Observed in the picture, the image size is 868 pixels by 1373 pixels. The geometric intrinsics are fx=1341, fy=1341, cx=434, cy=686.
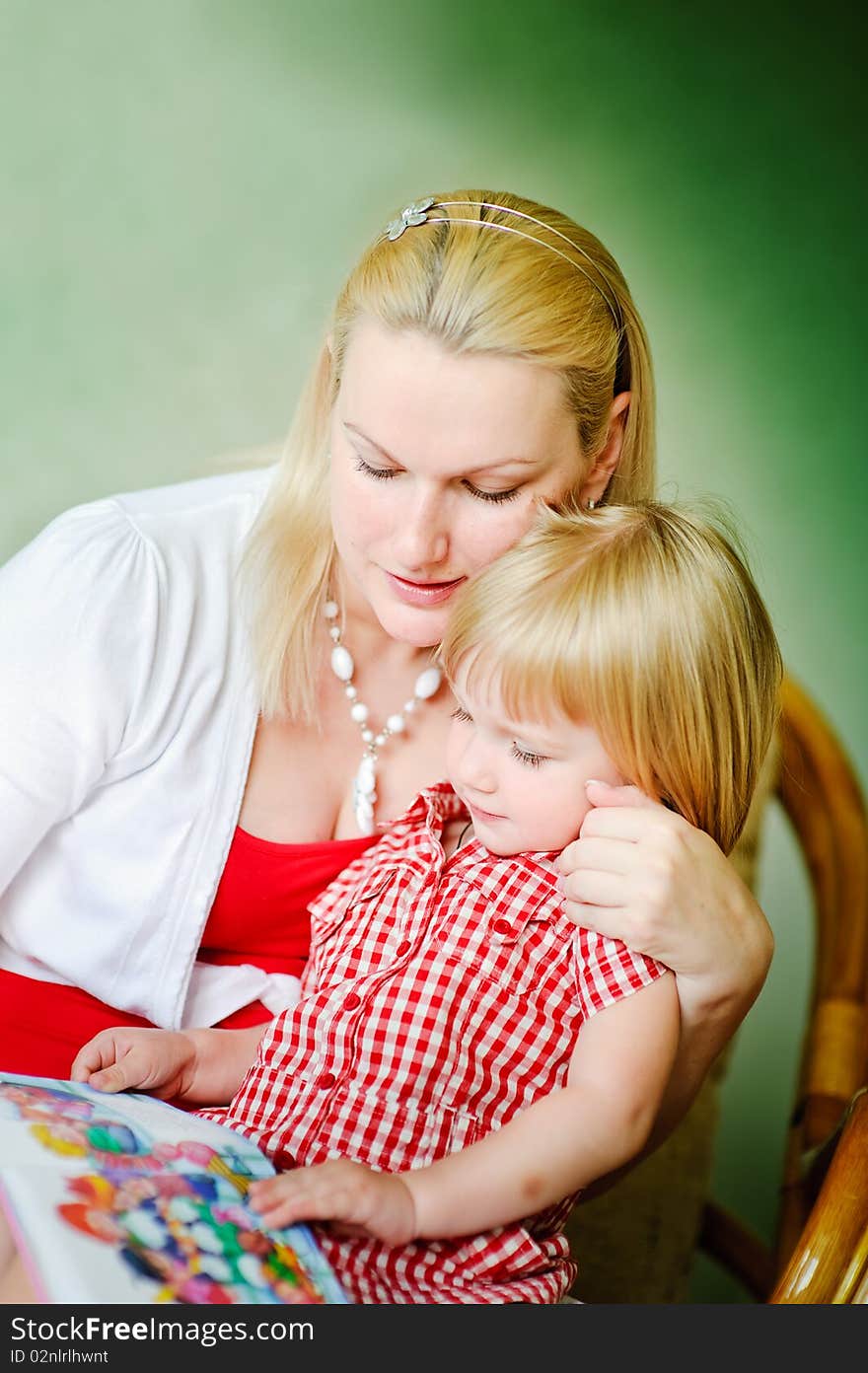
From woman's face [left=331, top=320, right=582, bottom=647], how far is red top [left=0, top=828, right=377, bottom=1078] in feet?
0.84

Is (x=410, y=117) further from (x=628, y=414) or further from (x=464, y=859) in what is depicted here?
(x=464, y=859)

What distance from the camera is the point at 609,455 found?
49.8 inches

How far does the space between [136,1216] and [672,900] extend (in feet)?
1.50

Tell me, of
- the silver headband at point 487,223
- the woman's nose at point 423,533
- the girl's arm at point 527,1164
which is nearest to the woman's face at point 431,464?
the woman's nose at point 423,533

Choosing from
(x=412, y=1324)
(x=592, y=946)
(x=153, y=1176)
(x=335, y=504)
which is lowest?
(x=412, y=1324)

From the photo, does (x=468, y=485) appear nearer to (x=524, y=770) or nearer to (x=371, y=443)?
(x=371, y=443)

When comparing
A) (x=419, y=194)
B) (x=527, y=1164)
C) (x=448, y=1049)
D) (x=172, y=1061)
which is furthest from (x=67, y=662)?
(x=419, y=194)

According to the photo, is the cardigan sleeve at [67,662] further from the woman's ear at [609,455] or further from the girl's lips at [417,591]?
the woman's ear at [609,455]

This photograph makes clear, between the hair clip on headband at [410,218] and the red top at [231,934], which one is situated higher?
the hair clip on headband at [410,218]

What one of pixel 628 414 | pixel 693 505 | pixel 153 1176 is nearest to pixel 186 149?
pixel 628 414

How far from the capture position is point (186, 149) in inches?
69.0

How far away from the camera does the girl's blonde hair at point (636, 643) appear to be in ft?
3.45

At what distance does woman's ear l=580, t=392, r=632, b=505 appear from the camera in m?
1.24

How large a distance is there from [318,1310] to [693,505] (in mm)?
733
